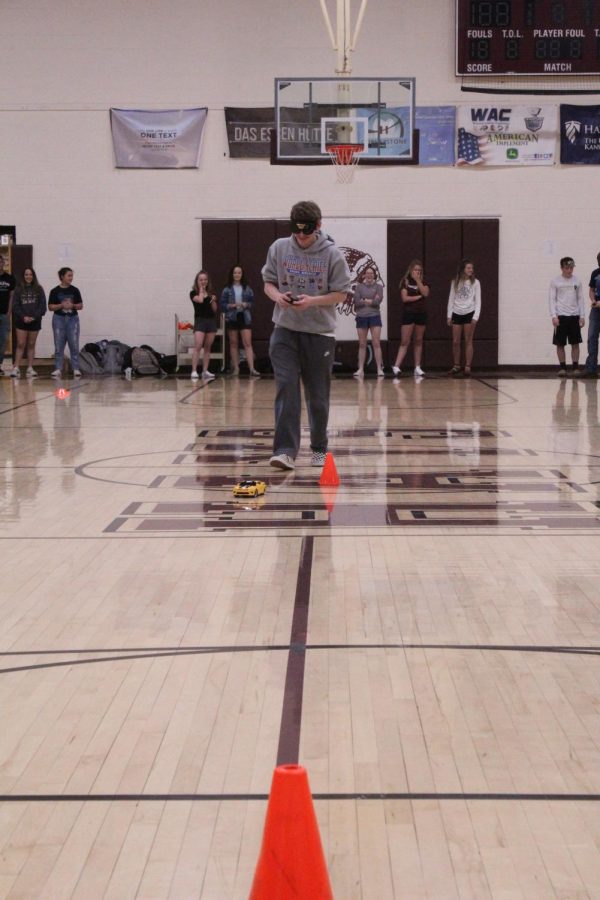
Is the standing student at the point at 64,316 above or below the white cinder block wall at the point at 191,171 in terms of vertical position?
below

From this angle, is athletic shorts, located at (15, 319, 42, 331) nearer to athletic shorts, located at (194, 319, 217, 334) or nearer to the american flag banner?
athletic shorts, located at (194, 319, 217, 334)

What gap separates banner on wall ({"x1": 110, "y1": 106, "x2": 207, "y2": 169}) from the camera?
2083 cm

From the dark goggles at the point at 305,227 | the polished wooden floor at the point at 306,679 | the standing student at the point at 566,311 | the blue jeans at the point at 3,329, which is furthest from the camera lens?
the standing student at the point at 566,311

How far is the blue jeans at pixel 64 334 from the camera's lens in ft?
64.4

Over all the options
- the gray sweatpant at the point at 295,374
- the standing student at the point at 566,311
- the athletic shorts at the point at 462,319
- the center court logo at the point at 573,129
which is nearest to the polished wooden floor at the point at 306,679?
the gray sweatpant at the point at 295,374

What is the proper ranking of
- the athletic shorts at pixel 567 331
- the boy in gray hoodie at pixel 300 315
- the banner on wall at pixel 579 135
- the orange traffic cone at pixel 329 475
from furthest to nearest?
the banner on wall at pixel 579 135 → the athletic shorts at pixel 567 331 → the boy in gray hoodie at pixel 300 315 → the orange traffic cone at pixel 329 475

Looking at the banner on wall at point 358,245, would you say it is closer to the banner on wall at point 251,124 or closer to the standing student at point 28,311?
the banner on wall at point 251,124

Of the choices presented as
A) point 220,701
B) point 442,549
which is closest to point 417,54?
point 442,549

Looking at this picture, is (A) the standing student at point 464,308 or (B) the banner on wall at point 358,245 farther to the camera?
(B) the banner on wall at point 358,245

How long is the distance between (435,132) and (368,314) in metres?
3.68

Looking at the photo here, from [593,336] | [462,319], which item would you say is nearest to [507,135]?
[462,319]

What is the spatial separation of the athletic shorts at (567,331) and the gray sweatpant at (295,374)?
12.1 metres

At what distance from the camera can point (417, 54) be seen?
2075 centimetres

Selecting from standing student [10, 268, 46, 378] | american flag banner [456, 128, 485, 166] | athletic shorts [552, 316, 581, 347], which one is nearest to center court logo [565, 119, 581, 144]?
american flag banner [456, 128, 485, 166]
